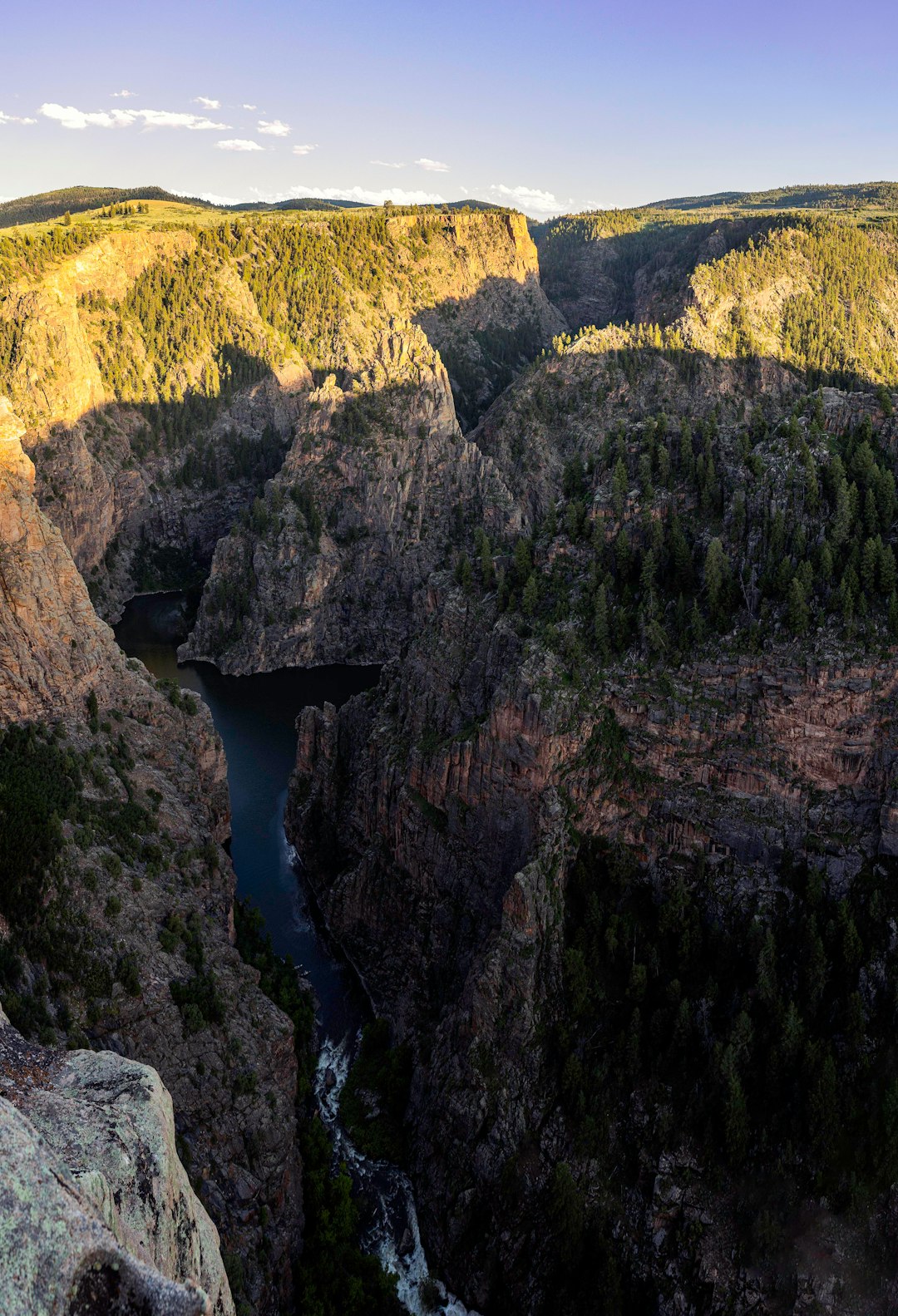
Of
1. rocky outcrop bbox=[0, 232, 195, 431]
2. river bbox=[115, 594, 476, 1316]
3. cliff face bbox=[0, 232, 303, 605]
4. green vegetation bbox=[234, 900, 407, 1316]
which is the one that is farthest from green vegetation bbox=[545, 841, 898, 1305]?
rocky outcrop bbox=[0, 232, 195, 431]

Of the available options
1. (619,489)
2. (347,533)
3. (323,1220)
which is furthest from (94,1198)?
(347,533)

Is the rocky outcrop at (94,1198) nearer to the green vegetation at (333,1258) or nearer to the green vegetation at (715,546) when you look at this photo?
the green vegetation at (333,1258)

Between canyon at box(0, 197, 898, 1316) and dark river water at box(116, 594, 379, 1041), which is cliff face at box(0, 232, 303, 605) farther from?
canyon at box(0, 197, 898, 1316)

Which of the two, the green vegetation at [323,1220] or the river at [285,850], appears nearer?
the green vegetation at [323,1220]

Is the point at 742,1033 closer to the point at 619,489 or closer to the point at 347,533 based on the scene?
the point at 619,489

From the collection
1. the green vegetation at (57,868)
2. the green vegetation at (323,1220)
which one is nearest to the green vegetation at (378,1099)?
the green vegetation at (323,1220)
